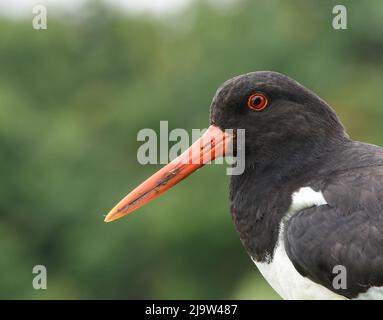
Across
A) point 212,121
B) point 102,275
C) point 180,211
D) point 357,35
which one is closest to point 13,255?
point 102,275

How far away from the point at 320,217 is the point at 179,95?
1231cm

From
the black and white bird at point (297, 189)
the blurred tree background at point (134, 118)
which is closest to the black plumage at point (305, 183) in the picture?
the black and white bird at point (297, 189)

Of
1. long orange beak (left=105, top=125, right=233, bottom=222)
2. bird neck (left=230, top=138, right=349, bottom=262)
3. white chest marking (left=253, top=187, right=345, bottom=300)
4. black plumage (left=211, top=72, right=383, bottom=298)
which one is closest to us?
black plumage (left=211, top=72, right=383, bottom=298)

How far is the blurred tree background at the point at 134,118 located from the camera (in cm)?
1234

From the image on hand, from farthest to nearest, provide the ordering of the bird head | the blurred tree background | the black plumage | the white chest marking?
the blurred tree background
the bird head
the white chest marking
the black plumage

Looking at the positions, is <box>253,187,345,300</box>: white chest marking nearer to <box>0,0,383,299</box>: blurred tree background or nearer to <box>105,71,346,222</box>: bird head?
<box>105,71,346,222</box>: bird head

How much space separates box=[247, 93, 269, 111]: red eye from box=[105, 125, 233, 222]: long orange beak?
197 millimetres

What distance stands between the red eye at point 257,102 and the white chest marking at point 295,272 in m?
0.52

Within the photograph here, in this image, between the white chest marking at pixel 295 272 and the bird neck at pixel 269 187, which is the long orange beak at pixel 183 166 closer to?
the bird neck at pixel 269 187

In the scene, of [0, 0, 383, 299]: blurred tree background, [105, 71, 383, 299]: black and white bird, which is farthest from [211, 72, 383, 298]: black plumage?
[0, 0, 383, 299]: blurred tree background

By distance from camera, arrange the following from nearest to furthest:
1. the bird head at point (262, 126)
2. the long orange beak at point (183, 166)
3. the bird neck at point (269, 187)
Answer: the bird neck at point (269, 187)
the bird head at point (262, 126)
the long orange beak at point (183, 166)

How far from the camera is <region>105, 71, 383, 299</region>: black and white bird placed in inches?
134

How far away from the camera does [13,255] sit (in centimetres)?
1327

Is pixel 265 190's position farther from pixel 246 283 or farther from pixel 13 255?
pixel 13 255
